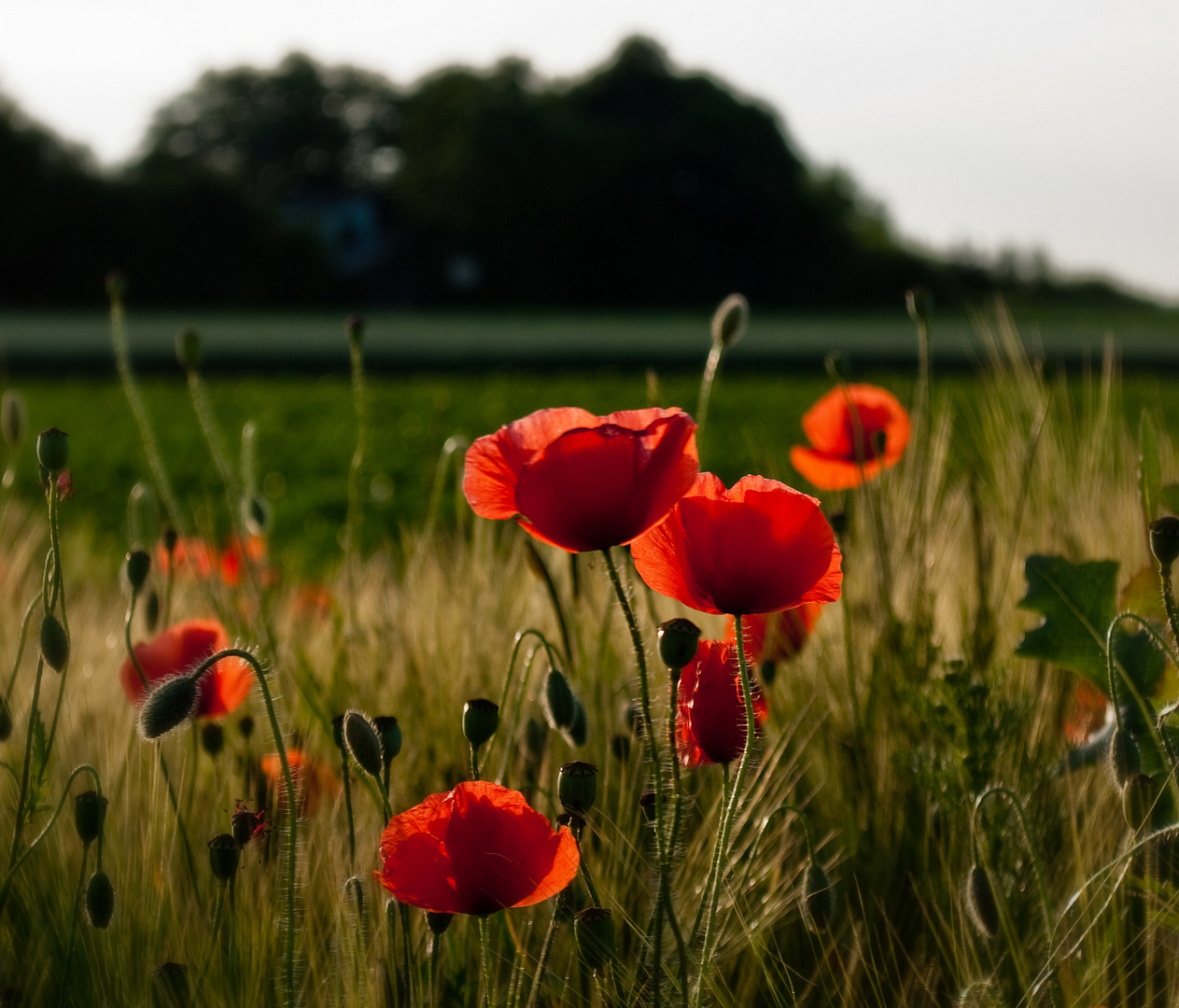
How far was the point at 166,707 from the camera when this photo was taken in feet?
2.38

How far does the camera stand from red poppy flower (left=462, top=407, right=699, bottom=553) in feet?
2.20

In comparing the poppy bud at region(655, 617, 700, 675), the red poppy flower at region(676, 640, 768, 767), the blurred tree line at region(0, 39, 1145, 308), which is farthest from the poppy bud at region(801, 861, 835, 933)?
the blurred tree line at region(0, 39, 1145, 308)

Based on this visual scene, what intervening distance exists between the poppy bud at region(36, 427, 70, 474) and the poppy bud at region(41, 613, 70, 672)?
10 cm

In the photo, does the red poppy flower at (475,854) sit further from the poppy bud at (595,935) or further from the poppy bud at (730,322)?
the poppy bud at (730,322)

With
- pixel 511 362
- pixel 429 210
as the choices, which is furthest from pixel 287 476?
pixel 429 210

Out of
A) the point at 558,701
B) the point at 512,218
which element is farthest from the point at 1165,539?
the point at 512,218

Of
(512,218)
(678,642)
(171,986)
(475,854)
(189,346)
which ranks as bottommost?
(171,986)

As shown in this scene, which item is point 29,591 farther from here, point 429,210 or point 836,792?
point 429,210

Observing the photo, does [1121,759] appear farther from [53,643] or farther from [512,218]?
[512,218]

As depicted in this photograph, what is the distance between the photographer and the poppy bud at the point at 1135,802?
79cm

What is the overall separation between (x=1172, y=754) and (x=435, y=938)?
1.68 feet

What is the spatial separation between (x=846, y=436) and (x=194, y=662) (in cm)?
71

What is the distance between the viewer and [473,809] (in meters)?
0.71

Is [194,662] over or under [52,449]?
under
